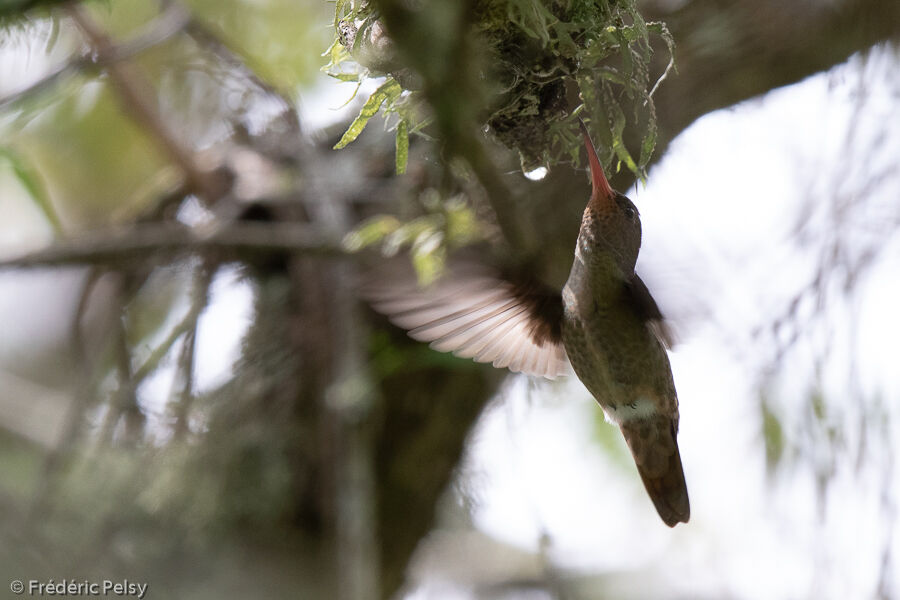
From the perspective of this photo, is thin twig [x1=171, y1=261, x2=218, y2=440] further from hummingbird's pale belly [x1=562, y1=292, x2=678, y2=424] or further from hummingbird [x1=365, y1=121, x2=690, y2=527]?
hummingbird's pale belly [x1=562, y1=292, x2=678, y2=424]

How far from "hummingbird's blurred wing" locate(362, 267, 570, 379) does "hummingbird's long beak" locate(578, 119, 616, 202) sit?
0.26 metres

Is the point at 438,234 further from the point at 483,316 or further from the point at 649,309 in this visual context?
the point at 649,309

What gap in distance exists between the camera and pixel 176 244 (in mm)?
2326

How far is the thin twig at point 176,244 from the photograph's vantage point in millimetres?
2205

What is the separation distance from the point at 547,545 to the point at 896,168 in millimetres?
1142

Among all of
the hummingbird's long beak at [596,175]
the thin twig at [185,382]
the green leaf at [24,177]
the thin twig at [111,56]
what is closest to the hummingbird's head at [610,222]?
the hummingbird's long beak at [596,175]

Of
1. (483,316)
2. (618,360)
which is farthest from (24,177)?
(618,360)

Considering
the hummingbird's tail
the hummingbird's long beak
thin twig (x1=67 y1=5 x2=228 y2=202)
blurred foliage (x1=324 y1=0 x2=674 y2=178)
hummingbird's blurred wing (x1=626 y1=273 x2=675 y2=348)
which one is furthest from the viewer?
thin twig (x1=67 y1=5 x2=228 y2=202)

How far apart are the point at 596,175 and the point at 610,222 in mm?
89

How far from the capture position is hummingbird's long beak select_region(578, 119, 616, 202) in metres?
1.11

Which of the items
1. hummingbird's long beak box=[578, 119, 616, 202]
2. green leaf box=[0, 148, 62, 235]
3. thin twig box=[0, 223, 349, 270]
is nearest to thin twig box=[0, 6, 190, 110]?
green leaf box=[0, 148, 62, 235]

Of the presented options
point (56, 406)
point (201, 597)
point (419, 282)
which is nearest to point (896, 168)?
point (419, 282)

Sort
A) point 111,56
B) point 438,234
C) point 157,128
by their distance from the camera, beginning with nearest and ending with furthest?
point 438,234
point 111,56
point 157,128

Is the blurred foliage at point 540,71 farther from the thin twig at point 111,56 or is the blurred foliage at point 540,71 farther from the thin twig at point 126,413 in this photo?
the thin twig at point 126,413
